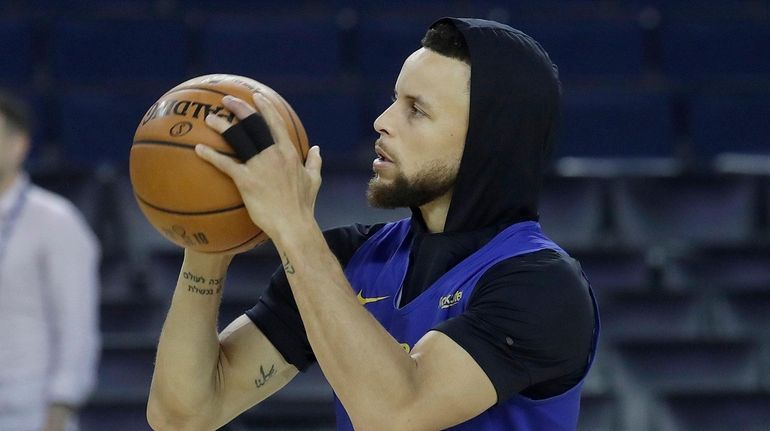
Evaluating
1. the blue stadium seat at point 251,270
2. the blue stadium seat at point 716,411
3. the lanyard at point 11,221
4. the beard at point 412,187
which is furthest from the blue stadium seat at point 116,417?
the beard at point 412,187

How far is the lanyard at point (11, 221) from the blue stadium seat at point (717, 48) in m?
4.15

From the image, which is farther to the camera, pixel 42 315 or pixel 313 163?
pixel 42 315

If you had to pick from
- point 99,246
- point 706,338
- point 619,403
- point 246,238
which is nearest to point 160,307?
point 99,246

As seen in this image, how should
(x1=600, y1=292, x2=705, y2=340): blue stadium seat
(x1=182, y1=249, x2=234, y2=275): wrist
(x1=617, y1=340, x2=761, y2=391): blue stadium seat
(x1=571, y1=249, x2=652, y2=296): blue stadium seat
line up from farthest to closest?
(x1=571, y1=249, x2=652, y2=296): blue stadium seat
(x1=600, y1=292, x2=705, y2=340): blue stadium seat
(x1=617, y1=340, x2=761, y2=391): blue stadium seat
(x1=182, y1=249, x2=234, y2=275): wrist

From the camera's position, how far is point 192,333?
2199 millimetres

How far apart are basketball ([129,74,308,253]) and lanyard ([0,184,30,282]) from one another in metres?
2.07

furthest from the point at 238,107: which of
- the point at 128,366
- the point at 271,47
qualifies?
the point at 271,47

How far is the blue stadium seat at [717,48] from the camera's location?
22.5 feet

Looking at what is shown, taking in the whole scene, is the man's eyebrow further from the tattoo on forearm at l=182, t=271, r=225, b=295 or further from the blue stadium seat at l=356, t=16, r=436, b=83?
the blue stadium seat at l=356, t=16, r=436, b=83

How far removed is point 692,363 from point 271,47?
10.1 ft

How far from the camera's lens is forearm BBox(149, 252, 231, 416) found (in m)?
2.19

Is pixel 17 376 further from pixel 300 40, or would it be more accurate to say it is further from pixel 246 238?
pixel 300 40

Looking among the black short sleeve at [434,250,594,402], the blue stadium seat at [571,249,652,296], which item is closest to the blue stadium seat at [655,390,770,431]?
the blue stadium seat at [571,249,652,296]

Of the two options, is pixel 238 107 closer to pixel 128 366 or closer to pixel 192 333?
pixel 192 333
